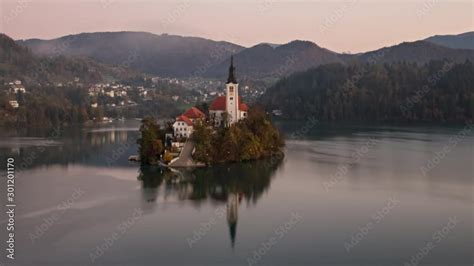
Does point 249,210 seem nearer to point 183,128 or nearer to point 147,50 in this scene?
point 183,128

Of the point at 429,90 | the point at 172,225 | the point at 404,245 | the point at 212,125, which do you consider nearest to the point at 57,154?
the point at 212,125

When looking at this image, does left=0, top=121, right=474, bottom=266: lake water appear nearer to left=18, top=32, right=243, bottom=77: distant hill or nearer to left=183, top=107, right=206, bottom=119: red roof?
left=183, top=107, right=206, bottom=119: red roof

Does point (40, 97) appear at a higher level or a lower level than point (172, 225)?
higher

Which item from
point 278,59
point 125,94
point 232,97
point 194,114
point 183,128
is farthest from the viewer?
point 278,59

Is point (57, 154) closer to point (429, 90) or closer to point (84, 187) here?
point (84, 187)

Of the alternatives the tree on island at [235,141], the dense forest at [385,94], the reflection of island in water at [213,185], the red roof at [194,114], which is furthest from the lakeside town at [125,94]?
the reflection of island in water at [213,185]

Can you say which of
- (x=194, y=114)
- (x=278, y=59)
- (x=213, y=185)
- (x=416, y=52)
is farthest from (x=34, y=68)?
(x=278, y=59)

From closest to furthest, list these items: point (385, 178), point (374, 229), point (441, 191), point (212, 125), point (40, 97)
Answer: point (374, 229) → point (441, 191) → point (385, 178) → point (212, 125) → point (40, 97)
